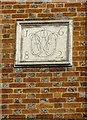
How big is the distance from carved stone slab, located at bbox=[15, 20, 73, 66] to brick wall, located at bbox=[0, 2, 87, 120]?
76mm

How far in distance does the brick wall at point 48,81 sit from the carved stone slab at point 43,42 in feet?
0.25

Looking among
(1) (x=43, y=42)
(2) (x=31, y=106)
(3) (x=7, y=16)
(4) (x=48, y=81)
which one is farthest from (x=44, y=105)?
(3) (x=7, y=16)

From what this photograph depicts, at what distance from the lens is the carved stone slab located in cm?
534

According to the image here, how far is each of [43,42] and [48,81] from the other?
1.69 feet

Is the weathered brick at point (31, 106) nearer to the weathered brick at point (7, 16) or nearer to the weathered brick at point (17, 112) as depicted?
the weathered brick at point (17, 112)

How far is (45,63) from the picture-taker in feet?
17.4

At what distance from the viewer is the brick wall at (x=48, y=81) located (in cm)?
516

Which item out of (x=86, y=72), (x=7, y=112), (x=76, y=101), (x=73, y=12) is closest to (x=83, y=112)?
(x=76, y=101)

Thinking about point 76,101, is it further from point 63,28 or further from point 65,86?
point 63,28

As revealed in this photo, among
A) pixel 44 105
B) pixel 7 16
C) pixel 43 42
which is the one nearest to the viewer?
pixel 44 105

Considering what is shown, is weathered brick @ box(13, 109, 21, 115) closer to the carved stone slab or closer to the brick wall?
the brick wall

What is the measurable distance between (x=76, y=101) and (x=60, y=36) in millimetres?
856

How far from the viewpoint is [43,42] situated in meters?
5.43

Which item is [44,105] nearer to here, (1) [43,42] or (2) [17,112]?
(2) [17,112]
